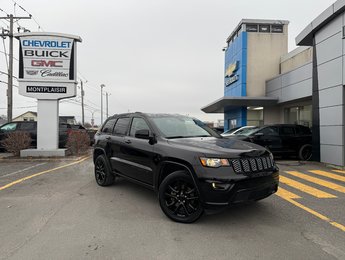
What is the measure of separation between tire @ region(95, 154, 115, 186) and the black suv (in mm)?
887

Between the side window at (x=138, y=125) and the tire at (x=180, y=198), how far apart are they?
57.7 inches

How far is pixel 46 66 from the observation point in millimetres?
12938

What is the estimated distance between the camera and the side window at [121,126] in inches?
252

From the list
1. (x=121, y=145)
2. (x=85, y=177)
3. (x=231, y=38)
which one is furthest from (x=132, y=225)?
(x=231, y=38)

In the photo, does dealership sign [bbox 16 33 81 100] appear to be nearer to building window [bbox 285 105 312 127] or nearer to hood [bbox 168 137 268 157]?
hood [bbox 168 137 268 157]

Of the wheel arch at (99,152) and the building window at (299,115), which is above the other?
the building window at (299,115)

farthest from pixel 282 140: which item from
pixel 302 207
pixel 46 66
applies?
pixel 46 66

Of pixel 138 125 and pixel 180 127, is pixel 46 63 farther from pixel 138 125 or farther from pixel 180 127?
pixel 180 127

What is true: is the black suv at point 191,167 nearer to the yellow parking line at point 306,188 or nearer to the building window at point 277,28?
the yellow parking line at point 306,188

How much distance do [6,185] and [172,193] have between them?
4.98 m

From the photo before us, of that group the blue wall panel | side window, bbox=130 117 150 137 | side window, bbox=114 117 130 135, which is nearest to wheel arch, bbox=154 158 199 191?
side window, bbox=130 117 150 137

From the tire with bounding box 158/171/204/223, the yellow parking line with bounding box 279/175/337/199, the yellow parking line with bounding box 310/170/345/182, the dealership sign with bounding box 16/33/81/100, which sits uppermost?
the dealership sign with bounding box 16/33/81/100

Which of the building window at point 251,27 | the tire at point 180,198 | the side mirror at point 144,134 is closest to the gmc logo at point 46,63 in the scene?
the side mirror at point 144,134

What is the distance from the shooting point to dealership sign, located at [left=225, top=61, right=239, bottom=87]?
76.2 feet
